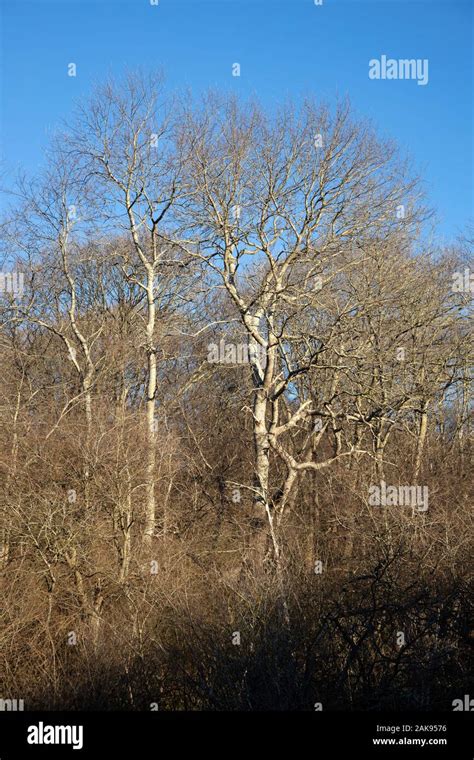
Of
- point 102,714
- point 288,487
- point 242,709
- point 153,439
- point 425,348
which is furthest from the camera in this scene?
point 425,348

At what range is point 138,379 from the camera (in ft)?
98.3

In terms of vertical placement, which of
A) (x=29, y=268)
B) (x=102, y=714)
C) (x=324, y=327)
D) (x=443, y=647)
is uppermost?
(x=29, y=268)

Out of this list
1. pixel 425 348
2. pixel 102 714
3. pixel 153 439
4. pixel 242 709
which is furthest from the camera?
pixel 425 348

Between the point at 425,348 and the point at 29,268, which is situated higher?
the point at 29,268

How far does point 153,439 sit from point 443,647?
423 inches

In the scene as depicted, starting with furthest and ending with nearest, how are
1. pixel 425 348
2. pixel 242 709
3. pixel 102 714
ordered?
1. pixel 425 348
2. pixel 102 714
3. pixel 242 709

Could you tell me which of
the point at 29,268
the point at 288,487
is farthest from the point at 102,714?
the point at 29,268

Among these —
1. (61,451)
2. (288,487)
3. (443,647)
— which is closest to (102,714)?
(443,647)

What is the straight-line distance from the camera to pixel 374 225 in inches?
1053

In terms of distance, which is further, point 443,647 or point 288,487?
point 288,487

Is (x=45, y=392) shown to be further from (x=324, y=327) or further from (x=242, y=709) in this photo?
(x=242, y=709)

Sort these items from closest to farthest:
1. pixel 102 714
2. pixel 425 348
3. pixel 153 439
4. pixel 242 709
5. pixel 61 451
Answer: pixel 242 709, pixel 102 714, pixel 61 451, pixel 153 439, pixel 425 348

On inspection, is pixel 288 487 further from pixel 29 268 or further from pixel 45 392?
pixel 29 268

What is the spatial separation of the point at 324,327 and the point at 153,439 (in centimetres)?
826
